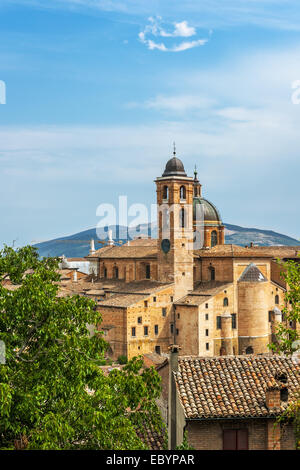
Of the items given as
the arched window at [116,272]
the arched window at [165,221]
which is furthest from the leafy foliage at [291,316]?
the arched window at [116,272]

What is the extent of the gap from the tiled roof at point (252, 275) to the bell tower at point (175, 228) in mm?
4491

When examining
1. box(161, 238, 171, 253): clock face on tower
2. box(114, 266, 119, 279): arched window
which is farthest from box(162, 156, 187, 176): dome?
box(114, 266, 119, 279): arched window

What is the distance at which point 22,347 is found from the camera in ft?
44.3

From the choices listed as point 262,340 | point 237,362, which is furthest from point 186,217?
point 237,362

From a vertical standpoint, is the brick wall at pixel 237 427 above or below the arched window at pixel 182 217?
below

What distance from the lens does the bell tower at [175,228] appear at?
2163 inches

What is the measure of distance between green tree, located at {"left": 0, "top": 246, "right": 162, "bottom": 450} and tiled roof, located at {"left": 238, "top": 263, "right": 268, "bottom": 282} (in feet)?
130

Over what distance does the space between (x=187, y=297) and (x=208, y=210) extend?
13.1m

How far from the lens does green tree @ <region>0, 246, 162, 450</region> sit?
1245cm

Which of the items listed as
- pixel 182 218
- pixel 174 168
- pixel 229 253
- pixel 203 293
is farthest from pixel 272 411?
pixel 174 168

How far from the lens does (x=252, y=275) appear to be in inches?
2111

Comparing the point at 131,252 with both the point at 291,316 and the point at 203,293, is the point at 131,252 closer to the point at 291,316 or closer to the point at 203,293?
the point at 203,293

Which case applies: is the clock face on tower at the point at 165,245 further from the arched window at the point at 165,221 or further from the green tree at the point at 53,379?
the green tree at the point at 53,379
